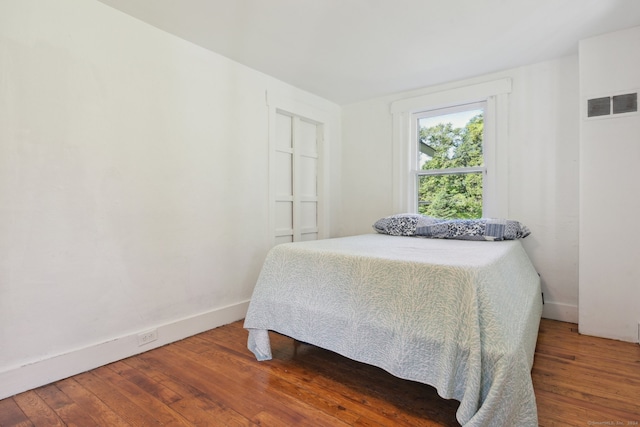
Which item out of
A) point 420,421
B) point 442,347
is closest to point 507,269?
point 442,347

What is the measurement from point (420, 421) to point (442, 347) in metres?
0.37

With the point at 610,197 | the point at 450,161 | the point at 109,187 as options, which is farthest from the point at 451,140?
the point at 109,187

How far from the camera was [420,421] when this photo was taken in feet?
4.85

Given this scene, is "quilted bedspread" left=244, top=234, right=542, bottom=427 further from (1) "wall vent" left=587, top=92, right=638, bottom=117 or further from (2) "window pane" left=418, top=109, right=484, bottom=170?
(2) "window pane" left=418, top=109, right=484, bottom=170

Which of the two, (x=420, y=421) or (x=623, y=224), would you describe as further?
(x=623, y=224)

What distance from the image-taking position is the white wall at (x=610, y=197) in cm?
236

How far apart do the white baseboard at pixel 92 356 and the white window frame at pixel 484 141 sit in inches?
90.4

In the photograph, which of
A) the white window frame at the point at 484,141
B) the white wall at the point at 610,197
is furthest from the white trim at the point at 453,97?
the white wall at the point at 610,197

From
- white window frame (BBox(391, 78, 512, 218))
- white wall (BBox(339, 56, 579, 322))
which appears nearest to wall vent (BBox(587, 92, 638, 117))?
white wall (BBox(339, 56, 579, 322))

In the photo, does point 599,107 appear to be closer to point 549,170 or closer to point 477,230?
point 549,170

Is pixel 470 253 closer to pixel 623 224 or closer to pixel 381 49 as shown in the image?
pixel 623 224

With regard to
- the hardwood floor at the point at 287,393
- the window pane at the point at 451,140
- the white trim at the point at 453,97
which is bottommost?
the hardwood floor at the point at 287,393

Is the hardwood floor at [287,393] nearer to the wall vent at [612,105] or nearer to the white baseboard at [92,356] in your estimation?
the white baseboard at [92,356]

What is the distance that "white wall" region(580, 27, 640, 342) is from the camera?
236 centimetres
